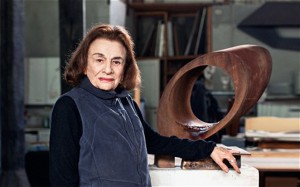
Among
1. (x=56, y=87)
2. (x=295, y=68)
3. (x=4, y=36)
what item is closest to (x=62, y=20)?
(x=4, y=36)

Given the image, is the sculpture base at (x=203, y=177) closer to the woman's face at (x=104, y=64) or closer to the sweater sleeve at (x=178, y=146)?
the sweater sleeve at (x=178, y=146)

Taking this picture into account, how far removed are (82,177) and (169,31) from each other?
746 centimetres

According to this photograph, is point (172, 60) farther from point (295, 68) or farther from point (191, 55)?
point (295, 68)

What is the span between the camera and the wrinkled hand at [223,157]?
7.41 feet

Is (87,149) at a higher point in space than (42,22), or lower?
lower

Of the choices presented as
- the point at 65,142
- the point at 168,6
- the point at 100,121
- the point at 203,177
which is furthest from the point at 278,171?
the point at 168,6

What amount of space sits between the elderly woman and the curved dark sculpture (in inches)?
16.1

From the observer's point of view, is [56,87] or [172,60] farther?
[172,60]

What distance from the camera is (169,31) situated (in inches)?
363

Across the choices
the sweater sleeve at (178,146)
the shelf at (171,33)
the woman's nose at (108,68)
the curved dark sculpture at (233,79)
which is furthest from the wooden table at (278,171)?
the shelf at (171,33)

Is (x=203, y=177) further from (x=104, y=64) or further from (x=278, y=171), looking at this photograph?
(x=278, y=171)

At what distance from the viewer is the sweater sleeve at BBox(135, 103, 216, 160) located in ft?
7.33

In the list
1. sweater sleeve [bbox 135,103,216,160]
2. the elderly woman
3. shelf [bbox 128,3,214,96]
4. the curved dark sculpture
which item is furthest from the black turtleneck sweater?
shelf [bbox 128,3,214,96]

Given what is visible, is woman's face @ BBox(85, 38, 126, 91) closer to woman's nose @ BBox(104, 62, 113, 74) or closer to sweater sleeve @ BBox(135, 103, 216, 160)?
woman's nose @ BBox(104, 62, 113, 74)
